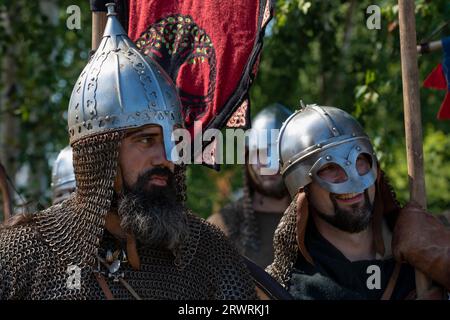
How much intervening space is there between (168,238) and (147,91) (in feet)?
2.20

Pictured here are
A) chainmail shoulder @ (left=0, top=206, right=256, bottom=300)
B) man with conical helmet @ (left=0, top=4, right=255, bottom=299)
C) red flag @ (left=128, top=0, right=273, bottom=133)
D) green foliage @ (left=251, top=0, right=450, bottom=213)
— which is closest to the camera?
chainmail shoulder @ (left=0, top=206, right=256, bottom=300)

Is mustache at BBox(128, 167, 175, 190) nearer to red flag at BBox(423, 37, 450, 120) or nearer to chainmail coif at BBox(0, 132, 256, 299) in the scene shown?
chainmail coif at BBox(0, 132, 256, 299)

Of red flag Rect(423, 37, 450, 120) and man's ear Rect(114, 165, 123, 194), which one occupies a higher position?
red flag Rect(423, 37, 450, 120)

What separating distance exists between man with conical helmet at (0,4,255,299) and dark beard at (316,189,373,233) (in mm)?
706

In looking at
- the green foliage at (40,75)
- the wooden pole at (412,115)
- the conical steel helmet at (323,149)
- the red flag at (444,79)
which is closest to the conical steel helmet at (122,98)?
the conical steel helmet at (323,149)

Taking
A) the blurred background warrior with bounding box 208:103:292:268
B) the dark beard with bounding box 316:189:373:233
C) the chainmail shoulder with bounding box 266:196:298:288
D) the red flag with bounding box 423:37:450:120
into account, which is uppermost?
the red flag with bounding box 423:37:450:120

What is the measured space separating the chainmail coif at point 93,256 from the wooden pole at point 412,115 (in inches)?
37.2

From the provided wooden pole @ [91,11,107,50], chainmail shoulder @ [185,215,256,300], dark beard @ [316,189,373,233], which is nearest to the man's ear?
chainmail shoulder @ [185,215,256,300]

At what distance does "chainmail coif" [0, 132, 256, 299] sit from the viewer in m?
5.95

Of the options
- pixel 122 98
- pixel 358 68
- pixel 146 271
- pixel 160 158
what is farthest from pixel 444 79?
pixel 358 68

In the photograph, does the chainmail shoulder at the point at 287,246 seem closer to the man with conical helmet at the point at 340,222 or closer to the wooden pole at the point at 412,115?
the man with conical helmet at the point at 340,222

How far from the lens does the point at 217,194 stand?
49.3 feet

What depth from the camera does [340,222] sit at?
678 centimetres
